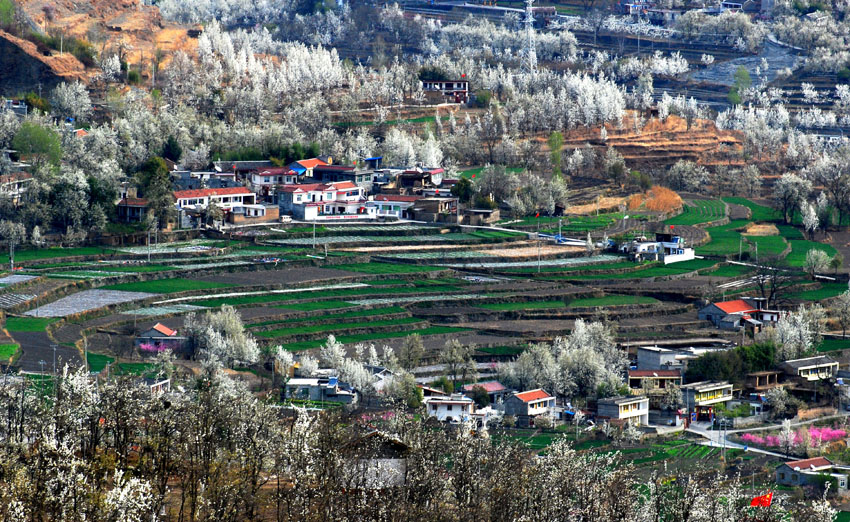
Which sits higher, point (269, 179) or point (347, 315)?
point (269, 179)

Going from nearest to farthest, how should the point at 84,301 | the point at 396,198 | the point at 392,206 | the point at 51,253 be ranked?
the point at 84,301
the point at 51,253
the point at 392,206
the point at 396,198

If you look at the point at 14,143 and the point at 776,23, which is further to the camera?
the point at 776,23

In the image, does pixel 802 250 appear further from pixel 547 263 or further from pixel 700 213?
pixel 547 263

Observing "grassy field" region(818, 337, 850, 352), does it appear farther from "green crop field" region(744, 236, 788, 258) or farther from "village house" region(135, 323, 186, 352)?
"village house" region(135, 323, 186, 352)

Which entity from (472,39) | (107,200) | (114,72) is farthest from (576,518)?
(472,39)

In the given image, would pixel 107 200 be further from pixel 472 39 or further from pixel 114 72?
pixel 472 39

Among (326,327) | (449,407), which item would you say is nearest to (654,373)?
(449,407)

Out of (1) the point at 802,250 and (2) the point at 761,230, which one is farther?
(2) the point at 761,230
